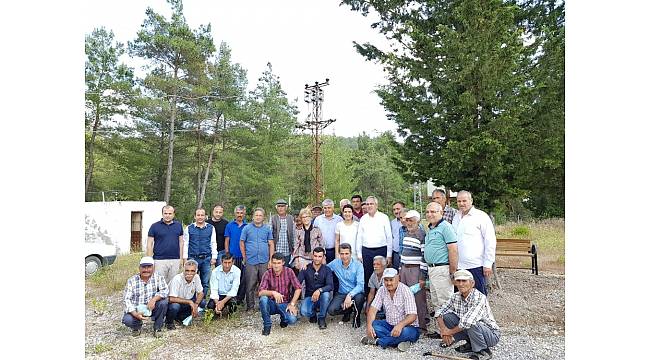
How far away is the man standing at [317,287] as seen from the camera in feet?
19.9

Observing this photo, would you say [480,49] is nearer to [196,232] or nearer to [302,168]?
[196,232]

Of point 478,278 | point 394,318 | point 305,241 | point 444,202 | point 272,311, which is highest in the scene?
point 444,202

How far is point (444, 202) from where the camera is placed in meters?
6.02

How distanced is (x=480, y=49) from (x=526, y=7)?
231cm

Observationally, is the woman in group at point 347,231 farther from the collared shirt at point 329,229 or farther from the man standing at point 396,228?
the man standing at point 396,228

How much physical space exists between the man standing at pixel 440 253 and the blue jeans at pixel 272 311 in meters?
1.92

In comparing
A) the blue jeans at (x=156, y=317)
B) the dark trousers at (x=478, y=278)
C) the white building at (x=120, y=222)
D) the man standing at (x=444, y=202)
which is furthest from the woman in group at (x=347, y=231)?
the white building at (x=120, y=222)

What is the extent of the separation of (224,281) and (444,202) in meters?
3.13

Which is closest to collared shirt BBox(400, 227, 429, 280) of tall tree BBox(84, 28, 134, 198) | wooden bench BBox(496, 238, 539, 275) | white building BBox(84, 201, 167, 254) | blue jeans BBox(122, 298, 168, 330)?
blue jeans BBox(122, 298, 168, 330)

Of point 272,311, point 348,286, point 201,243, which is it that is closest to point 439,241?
point 348,286

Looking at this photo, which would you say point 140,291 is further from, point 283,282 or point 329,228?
point 329,228

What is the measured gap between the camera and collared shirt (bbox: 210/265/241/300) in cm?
639

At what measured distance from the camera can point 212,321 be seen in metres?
6.34

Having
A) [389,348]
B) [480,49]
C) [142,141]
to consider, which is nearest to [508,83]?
[480,49]
